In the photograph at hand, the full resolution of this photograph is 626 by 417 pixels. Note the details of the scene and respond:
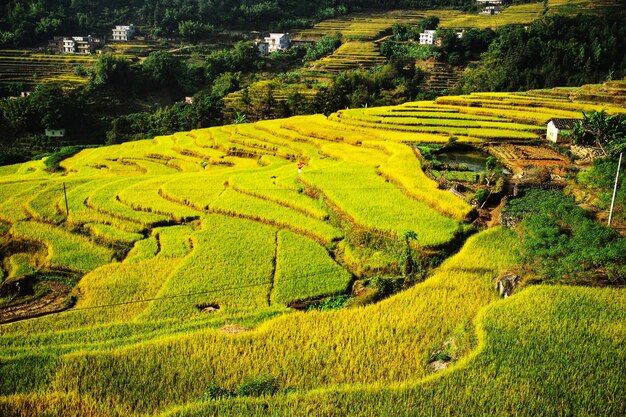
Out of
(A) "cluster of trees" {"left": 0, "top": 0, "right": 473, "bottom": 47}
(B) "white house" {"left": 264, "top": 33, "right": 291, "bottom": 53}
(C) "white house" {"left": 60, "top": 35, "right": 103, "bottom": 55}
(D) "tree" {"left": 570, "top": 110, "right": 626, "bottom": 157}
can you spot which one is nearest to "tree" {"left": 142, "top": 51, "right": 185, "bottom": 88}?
(C) "white house" {"left": 60, "top": 35, "right": 103, "bottom": 55}

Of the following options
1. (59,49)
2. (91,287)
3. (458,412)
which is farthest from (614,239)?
(59,49)

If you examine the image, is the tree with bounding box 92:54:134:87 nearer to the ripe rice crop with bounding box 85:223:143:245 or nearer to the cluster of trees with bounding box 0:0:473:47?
the cluster of trees with bounding box 0:0:473:47

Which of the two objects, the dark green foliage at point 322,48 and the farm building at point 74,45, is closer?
the farm building at point 74,45

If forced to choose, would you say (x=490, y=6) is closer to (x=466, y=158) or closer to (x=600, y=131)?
(x=600, y=131)

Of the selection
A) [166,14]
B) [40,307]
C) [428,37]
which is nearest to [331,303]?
[40,307]

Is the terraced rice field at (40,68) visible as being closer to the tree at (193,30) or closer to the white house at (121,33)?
the white house at (121,33)

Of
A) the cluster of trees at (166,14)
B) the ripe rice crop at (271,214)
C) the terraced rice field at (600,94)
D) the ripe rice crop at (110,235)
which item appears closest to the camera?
the ripe rice crop at (271,214)

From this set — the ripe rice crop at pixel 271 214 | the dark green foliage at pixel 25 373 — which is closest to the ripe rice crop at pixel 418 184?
the ripe rice crop at pixel 271 214

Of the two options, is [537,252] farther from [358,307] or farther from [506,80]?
[506,80]
